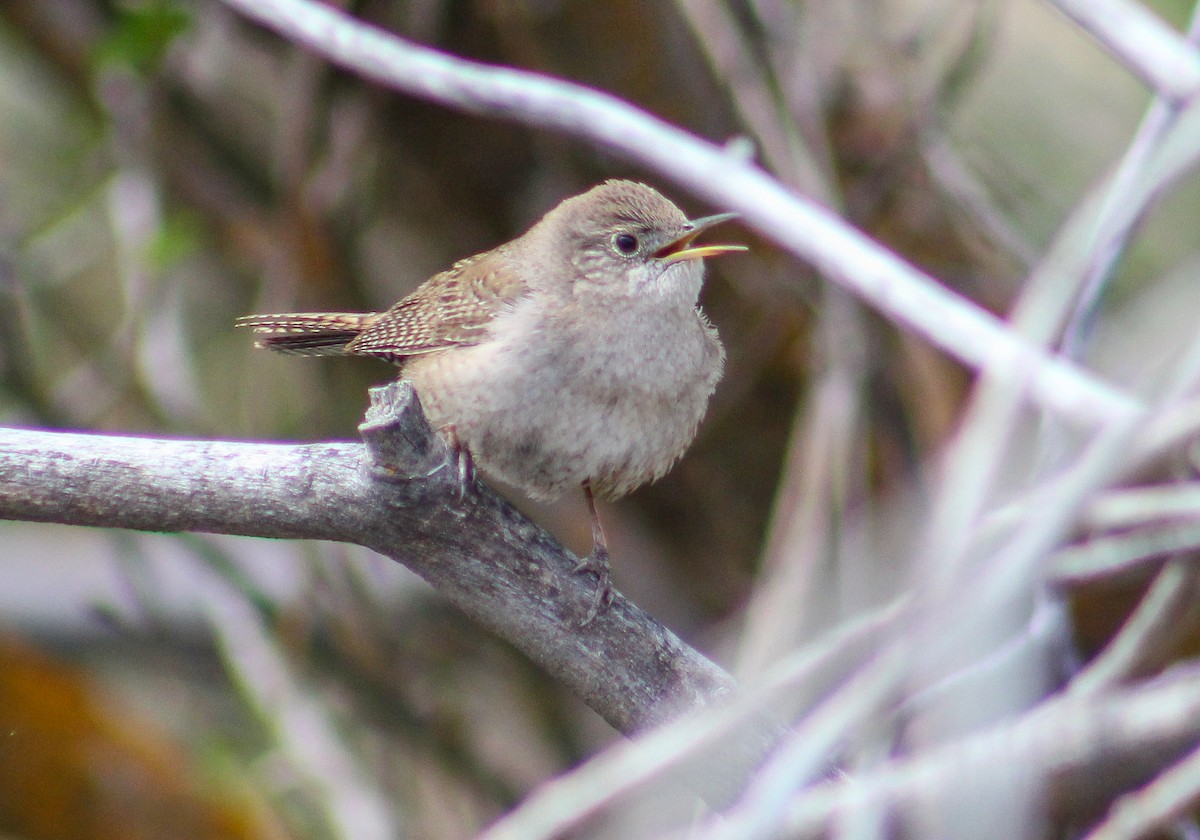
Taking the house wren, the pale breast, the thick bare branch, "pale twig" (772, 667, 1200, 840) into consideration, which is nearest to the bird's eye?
the house wren

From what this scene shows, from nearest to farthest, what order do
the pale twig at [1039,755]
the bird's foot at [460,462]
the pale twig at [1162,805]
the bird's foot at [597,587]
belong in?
the pale twig at [1039,755] → the pale twig at [1162,805] → the bird's foot at [460,462] → the bird's foot at [597,587]

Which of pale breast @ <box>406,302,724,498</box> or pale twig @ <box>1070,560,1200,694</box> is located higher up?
pale breast @ <box>406,302,724,498</box>

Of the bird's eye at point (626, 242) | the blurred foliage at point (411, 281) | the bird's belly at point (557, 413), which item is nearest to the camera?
the bird's belly at point (557, 413)

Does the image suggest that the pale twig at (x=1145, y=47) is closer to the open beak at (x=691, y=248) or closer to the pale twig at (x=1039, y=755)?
the pale twig at (x=1039, y=755)

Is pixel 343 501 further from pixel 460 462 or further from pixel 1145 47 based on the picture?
pixel 1145 47

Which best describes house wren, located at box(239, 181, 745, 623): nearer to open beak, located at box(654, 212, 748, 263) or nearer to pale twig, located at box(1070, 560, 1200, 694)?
open beak, located at box(654, 212, 748, 263)

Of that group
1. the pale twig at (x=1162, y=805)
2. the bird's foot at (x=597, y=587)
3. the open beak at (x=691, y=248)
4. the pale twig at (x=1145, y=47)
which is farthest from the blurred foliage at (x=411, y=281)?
the pale twig at (x=1145, y=47)
